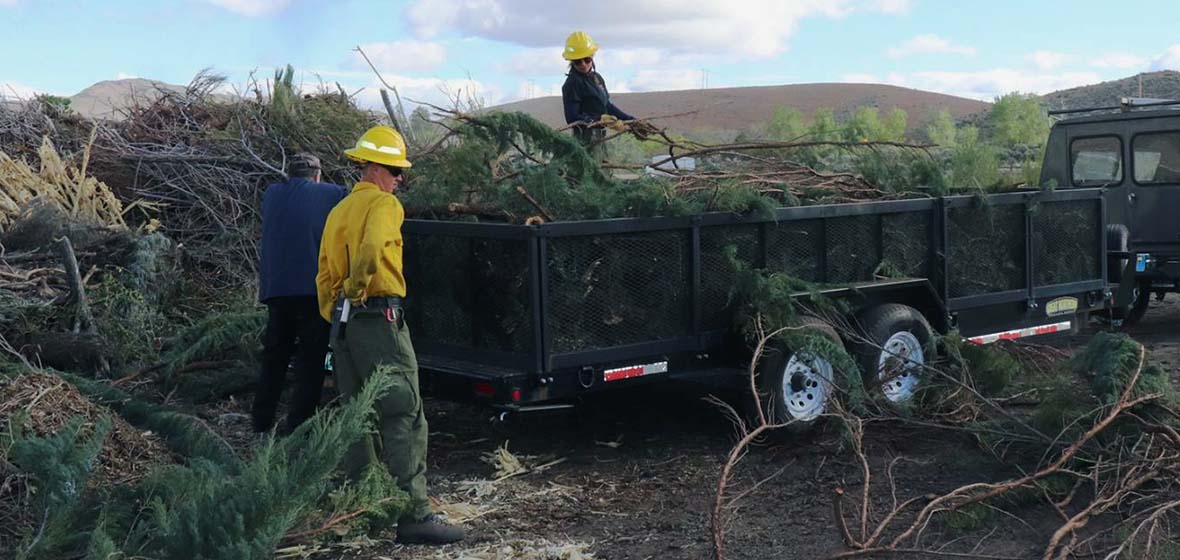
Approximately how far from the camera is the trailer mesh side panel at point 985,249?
27.1 ft

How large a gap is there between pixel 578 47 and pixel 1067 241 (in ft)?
12.8

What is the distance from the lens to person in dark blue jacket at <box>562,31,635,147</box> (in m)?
9.09

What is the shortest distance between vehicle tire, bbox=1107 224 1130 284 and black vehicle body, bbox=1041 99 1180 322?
0.76 feet

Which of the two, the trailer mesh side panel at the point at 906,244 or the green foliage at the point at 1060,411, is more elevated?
the trailer mesh side panel at the point at 906,244

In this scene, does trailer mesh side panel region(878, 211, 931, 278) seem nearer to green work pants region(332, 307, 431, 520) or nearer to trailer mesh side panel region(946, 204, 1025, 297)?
trailer mesh side panel region(946, 204, 1025, 297)

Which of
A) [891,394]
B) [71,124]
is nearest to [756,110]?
[71,124]

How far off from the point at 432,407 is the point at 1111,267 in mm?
6367

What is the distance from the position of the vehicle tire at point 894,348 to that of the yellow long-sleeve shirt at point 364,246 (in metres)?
3.05

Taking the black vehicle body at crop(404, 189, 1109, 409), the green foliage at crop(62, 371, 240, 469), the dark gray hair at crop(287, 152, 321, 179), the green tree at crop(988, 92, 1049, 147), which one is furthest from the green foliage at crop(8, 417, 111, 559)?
the green tree at crop(988, 92, 1049, 147)

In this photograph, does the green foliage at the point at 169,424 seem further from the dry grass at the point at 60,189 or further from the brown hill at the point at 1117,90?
the brown hill at the point at 1117,90

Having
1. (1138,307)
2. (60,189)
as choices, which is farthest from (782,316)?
(60,189)

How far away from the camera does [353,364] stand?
19.7ft

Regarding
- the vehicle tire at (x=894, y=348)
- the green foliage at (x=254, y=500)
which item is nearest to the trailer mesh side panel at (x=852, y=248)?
the vehicle tire at (x=894, y=348)

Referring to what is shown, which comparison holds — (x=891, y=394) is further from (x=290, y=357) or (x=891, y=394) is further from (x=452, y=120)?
(x=290, y=357)
